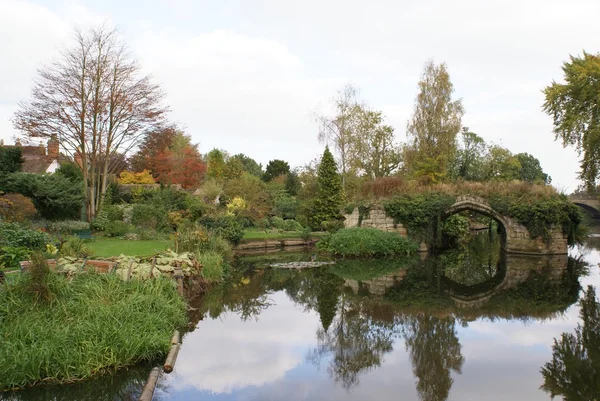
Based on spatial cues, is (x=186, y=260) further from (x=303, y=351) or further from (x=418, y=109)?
(x=418, y=109)

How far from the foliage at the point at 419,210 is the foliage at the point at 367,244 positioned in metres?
0.78

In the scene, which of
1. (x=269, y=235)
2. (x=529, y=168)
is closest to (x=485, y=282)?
(x=269, y=235)

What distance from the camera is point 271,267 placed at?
15.2m

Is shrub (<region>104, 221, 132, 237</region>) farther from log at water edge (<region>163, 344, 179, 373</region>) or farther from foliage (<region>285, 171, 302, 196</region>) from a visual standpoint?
foliage (<region>285, 171, 302, 196</region>)

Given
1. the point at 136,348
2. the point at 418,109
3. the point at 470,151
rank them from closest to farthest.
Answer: the point at 136,348
the point at 418,109
the point at 470,151

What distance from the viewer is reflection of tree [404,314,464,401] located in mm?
5629

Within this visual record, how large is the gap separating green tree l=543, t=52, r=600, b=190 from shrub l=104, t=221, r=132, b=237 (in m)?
20.1

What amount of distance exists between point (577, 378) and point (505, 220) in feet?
47.4

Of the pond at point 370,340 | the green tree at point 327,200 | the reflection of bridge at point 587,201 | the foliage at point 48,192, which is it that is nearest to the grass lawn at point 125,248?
the pond at point 370,340

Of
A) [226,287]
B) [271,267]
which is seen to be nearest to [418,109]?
[271,267]

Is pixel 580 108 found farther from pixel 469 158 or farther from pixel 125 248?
pixel 125 248

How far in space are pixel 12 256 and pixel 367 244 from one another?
12030 millimetres

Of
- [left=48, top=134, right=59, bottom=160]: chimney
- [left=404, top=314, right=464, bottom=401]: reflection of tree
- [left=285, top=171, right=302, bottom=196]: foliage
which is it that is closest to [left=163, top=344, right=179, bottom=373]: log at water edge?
[left=404, top=314, right=464, bottom=401]: reflection of tree

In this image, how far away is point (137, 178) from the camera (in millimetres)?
34250
